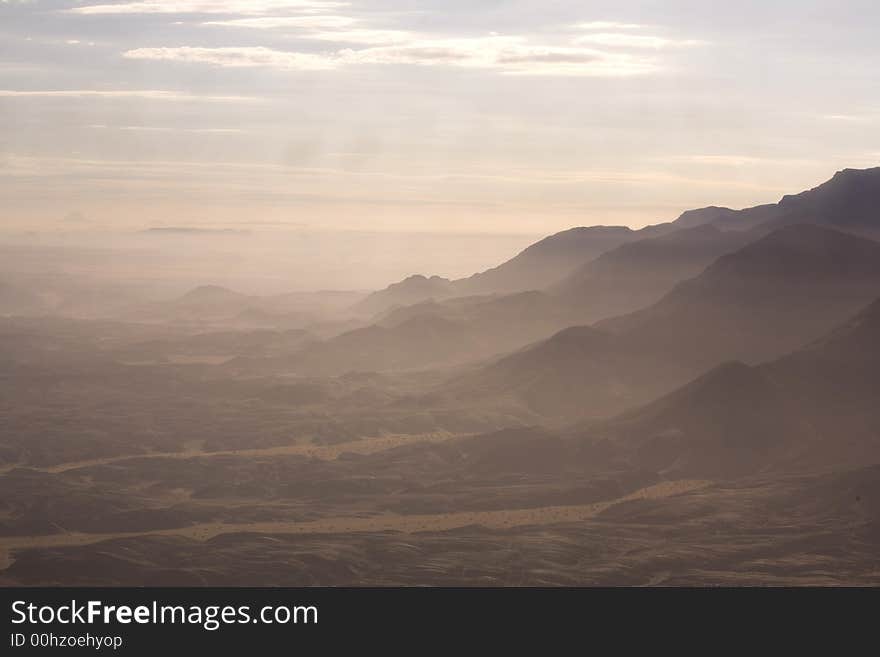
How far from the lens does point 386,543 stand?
174250 mm

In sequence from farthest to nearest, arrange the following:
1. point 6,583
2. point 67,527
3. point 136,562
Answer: point 67,527, point 136,562, point 6,583

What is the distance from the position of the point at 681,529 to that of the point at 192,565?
7985 centimetres

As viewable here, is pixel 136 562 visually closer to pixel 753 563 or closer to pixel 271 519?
pixel 271 519

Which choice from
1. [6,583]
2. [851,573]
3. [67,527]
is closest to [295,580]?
[6,583]

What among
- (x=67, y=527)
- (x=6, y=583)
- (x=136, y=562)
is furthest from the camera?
(x=67, y=527)

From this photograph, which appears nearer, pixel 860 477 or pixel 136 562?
pixel 136 562

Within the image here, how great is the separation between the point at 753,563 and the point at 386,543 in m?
55.2

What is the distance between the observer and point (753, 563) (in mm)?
166000
